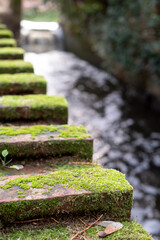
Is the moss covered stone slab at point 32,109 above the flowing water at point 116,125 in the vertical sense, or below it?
above

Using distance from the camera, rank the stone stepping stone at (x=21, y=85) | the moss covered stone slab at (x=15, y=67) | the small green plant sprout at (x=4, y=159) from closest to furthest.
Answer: the small green plant sprout at (x=4, y=159) < the stone stepping stone at (x=21, y=85) < the moss covered stone slab at (x=15, y=67)

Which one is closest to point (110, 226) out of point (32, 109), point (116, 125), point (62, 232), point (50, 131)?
point (62, 232)

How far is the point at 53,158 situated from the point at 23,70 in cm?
129

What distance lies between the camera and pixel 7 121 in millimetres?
2094

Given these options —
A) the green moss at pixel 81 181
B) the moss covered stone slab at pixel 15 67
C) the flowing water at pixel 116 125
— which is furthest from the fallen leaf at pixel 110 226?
the flowing water at pixel 116 125

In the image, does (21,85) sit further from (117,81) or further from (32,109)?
Result: (117,81)

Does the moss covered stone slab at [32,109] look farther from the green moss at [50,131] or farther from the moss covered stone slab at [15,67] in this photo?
the moss covered stone slab at [15,67]

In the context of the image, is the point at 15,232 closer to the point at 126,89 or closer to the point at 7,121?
the point at 7,121

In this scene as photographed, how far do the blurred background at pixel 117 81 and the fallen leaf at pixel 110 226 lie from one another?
136 inches

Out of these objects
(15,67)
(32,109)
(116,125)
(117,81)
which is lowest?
(116,125)

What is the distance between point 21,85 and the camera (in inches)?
94.2

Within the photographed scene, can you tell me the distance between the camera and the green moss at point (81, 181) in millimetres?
1358

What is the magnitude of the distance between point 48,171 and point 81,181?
1.03ft

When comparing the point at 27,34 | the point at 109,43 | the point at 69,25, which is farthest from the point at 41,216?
the point at 27,34
